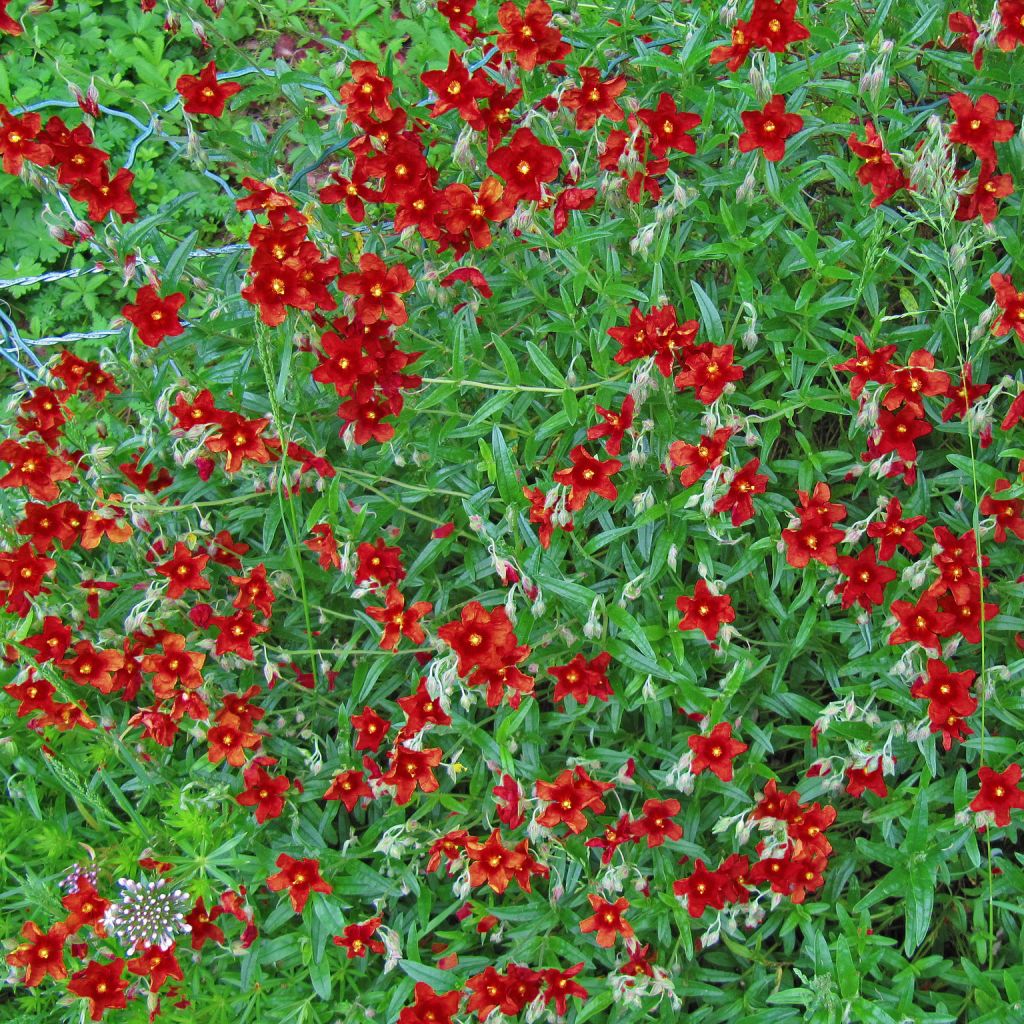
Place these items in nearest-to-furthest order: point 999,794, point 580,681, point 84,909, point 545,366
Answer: point 999,794 < point 580,681 < point 84,909 < point 545,366

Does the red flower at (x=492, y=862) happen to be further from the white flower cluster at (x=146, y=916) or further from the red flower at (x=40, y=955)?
the red flower at (x=40, y=955)

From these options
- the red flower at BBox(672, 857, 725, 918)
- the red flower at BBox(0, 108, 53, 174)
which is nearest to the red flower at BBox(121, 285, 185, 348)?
the red flower at BBox(0, 108, 53, 174)

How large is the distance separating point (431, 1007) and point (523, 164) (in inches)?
101

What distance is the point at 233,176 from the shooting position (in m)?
5.83

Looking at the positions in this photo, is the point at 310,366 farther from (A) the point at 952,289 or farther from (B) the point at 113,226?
(A) the point at 952,289

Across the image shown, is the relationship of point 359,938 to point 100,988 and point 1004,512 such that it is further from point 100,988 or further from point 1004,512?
point 1004,512

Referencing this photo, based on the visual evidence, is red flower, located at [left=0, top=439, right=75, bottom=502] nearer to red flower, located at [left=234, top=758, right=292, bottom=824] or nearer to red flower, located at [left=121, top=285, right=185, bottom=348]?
red flower, located at [left=121, top=285, right=185, bottom=348]

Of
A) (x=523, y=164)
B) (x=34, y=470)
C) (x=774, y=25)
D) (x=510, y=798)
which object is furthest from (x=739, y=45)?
(x=34, y=470)

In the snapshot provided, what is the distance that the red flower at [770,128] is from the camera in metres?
3.24

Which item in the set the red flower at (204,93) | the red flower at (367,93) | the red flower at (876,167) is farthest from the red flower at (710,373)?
the red flower at (204,93)

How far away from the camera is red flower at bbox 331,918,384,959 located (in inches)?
131

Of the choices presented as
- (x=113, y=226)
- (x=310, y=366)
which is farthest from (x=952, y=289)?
(x=113, y=226)

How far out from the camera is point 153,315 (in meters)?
3.46

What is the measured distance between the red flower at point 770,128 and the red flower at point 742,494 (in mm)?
984
